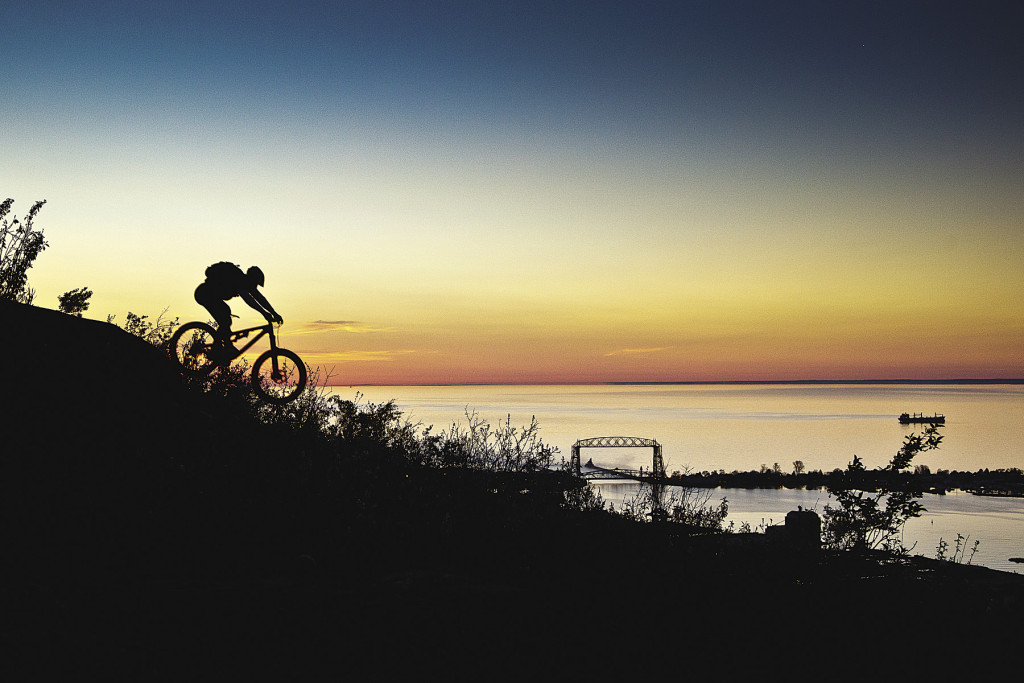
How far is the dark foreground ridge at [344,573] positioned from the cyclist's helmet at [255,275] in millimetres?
2331

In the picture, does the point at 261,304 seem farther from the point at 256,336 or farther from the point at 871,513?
the point at 871,513

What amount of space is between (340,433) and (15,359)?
678cm

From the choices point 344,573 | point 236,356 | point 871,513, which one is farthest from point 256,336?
point 871,513

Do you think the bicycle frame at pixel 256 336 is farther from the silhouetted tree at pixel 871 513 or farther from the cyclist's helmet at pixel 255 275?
the silhouetted tree at pixel 871 513

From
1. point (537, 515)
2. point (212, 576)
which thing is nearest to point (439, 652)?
point (212, 576)

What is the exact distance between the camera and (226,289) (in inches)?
453

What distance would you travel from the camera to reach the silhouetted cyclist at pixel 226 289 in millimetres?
11484

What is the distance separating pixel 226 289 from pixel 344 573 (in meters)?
5.92

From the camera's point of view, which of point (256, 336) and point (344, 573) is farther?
point (256, 336)

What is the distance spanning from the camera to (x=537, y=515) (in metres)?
10.7

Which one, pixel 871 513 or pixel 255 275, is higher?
pixel 255 275

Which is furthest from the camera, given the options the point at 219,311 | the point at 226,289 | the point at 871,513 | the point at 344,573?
the point at 219,311

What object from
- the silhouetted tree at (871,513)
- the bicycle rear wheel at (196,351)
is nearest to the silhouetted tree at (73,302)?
the bicycle rear wheel at (196,351)

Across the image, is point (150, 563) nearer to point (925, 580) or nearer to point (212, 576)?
point (212, 576)
